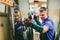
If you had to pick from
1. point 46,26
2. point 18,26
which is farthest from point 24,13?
point 46,26

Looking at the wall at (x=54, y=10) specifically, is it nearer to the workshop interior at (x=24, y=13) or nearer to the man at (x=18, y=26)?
the workshop interior at (x=24, y=13)

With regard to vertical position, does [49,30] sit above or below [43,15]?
below

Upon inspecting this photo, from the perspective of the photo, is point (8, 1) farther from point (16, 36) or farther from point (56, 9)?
point (56, 9)

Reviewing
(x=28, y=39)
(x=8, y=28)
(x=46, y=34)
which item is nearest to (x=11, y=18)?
(x=8, y=28)

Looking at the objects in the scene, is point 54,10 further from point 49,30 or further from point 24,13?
point 24,13

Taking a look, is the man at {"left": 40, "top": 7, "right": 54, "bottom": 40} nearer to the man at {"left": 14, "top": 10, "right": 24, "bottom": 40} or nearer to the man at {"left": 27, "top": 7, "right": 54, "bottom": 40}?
the man at {"left": 27, "top": 7, "right": 54, "bottom": 40}

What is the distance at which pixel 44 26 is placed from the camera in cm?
154

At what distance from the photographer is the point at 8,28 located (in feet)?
5.59

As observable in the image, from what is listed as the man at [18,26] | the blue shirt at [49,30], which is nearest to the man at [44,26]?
the blue shirt at [49,30]

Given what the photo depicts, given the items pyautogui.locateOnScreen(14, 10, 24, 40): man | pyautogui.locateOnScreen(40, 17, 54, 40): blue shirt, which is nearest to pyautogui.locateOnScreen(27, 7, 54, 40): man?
pyautogui.locateOnScreen(40, 17, 54, 40): blue shirt

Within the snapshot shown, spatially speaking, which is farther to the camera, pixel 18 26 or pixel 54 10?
pixel 18 26

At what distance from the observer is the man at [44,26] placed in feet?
5.01

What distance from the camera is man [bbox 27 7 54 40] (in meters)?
1.53

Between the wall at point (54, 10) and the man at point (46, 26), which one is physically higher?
the wall at point (54, 10)
